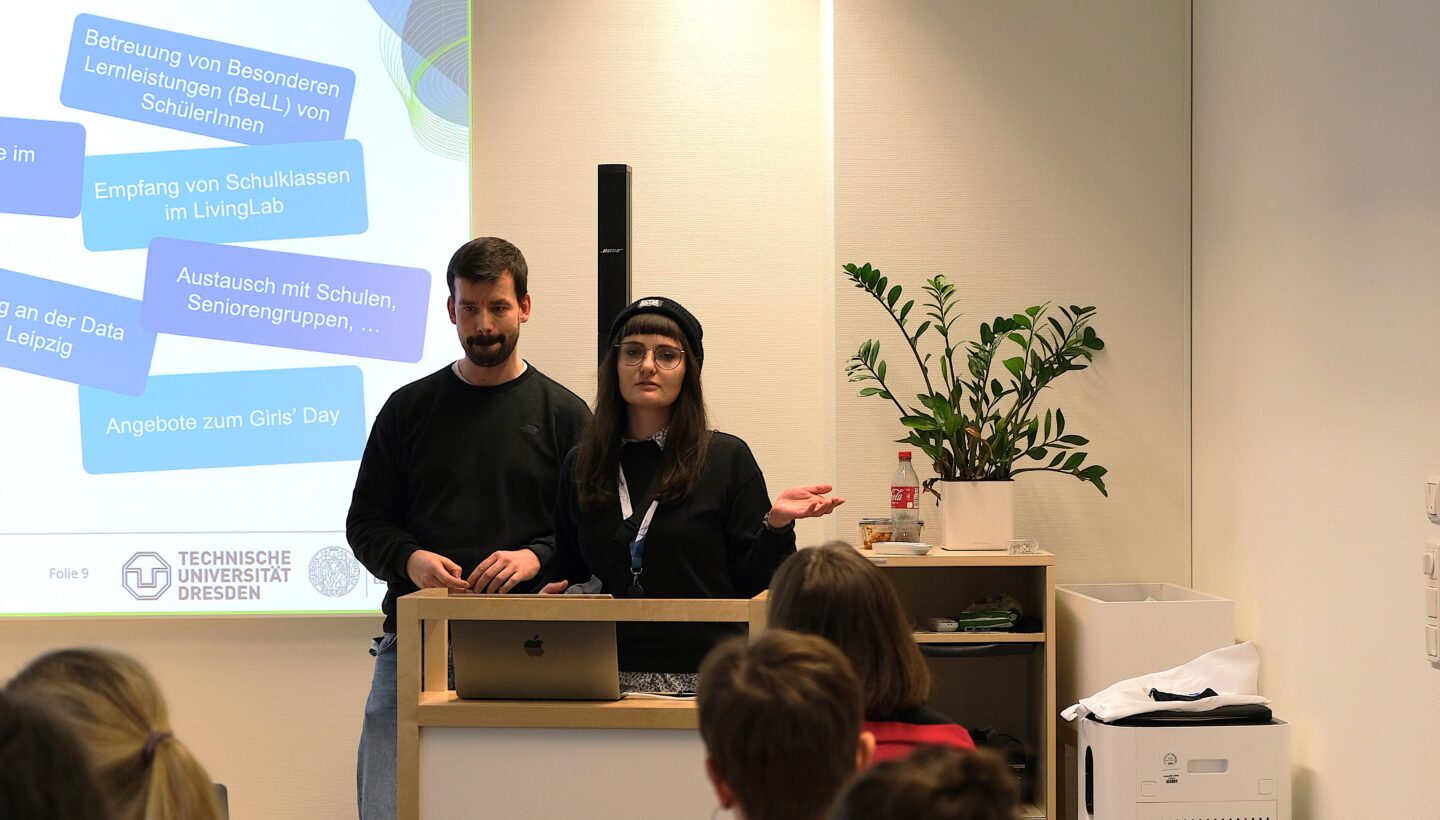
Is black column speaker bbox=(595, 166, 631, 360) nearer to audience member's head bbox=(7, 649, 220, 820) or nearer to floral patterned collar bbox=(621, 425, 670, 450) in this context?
floral patterned collar bbox=(621, 425, 670, 450)

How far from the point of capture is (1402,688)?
2.73 meters

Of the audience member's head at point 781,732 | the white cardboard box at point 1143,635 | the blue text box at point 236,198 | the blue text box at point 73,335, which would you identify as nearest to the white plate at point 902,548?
the white cardboard box at point 1143,635

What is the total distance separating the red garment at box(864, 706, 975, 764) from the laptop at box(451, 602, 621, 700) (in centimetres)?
47

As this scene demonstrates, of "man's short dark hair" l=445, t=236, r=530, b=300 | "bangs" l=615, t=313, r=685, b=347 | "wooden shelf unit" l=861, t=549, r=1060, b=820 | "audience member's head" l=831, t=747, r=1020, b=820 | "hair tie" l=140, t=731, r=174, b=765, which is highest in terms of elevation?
"man's short dark hair" l=445, t=236, r=530, b=300

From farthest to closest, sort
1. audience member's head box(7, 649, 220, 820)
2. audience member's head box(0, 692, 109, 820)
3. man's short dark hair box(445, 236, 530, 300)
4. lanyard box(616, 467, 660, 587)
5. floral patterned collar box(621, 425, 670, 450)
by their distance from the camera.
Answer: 1. man's short dark hair box(445, 236, 530, 300)
2. floral patterned collar box(621, 425, 670, 450)
3. lanyard box(616, 467, 660, 587)
4. audience member's head box(7, 649, 220, 820)
5. audience member's head box(0, 692, 109, 820)

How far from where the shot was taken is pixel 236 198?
3885 mm

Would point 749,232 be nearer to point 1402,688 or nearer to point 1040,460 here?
point 1040,460

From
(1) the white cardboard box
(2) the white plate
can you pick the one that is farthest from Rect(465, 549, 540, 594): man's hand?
(1) the white cardboard box

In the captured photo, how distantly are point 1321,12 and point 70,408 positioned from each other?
139 inches

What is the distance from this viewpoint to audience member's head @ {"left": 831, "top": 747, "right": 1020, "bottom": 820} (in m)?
0.96

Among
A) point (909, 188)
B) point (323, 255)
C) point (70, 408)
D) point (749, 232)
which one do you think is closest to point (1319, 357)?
point (909, 188)

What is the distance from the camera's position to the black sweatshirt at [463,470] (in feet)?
9.25

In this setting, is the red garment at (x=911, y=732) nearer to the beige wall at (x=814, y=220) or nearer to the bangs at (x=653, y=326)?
the bangs at (x=653, y=326)

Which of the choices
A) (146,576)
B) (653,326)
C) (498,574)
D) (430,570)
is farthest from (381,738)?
(146,576)
